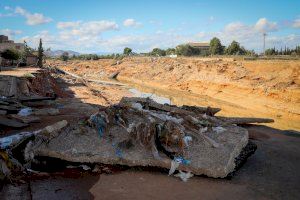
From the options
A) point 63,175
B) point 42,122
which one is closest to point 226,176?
point 63,175

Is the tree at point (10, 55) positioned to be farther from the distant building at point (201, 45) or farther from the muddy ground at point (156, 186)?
the distant building at point (201, 45)

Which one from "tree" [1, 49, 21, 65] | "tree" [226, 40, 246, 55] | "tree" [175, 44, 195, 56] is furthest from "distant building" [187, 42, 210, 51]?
"tree" [1, 49, 21, 65]

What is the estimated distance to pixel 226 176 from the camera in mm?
6750

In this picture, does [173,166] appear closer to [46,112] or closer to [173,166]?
[173,166]

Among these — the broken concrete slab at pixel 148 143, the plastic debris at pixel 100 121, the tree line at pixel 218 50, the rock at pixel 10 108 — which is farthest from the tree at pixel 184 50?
the plastic debris at pixel 100 121

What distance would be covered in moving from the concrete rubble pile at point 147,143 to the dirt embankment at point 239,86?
46.6ft

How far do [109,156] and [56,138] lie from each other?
1558mm

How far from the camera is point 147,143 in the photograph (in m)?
7.34

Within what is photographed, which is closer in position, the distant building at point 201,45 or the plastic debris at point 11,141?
the plastic debris at point 11,141

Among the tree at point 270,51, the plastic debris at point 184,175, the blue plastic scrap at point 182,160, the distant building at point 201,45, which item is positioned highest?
the distant building at point 201,45

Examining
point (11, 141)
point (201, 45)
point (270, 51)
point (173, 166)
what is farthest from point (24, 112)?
point (201, 45)

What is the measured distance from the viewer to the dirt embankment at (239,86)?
83.1 ft

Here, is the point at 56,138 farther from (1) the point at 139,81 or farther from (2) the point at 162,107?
(1) the point at 139,81

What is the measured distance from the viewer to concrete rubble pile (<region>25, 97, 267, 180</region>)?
6848 mm
